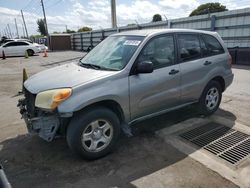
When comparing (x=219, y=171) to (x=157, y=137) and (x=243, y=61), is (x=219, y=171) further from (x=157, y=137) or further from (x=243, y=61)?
(x=243, y=61)

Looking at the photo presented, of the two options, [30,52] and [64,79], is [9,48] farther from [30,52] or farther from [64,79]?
[64,79]

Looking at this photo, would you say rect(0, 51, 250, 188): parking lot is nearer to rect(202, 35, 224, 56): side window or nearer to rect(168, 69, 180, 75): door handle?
rect(168, 69, 180, 75): door handle

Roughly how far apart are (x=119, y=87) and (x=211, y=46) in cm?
244

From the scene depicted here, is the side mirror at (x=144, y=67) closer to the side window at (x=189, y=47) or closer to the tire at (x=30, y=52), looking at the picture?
the side window at (x=189, y=47)

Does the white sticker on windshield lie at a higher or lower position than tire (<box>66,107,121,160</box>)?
higher

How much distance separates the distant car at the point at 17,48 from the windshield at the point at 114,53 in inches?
788

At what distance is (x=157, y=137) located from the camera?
3.92 metres

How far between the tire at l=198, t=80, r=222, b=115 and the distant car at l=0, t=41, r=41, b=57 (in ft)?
69.0

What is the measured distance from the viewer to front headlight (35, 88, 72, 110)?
2.88m

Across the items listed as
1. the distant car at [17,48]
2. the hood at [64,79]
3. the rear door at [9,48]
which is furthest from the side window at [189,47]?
the rear door at [9,48]

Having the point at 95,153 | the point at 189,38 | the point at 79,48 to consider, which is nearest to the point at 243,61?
the point at 189,38

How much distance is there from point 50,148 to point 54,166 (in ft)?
1.78

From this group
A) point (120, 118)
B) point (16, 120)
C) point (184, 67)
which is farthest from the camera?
point (16, 120)

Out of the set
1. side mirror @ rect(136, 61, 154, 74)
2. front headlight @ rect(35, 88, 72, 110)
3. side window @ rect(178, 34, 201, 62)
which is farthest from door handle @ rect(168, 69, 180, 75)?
front headlight @ rect(35, 88, 72, 110)
